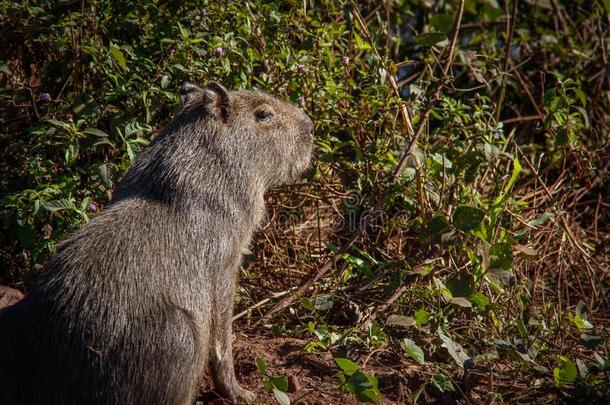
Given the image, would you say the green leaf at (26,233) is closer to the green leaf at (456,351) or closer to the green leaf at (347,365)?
the green leaf at (347,365)

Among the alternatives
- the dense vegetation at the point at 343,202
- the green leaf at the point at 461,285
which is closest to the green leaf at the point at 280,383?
the dense vegetation at the point at 343,202

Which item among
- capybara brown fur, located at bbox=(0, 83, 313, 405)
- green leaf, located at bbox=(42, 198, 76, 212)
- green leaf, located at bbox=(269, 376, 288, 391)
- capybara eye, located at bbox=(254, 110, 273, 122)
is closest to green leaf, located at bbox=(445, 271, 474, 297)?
capybara brown fur, located at bbox=(0, 83, 313, 405)

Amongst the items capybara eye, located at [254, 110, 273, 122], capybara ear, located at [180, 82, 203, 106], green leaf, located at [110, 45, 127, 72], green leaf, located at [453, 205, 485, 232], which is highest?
green leaf, located at [110, 45, 127, 72]

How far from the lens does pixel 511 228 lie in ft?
18.2

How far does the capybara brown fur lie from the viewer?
3557 millimetres

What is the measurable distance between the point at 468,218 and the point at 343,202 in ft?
3.84

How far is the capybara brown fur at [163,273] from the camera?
356cm

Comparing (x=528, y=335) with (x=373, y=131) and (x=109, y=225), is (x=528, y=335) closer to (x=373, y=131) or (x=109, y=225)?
(x=373, y=131)

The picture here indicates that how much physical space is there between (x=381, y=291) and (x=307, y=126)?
1.27 m

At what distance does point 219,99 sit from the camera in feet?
15.0

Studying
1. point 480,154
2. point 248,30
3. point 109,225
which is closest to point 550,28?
point 480,154

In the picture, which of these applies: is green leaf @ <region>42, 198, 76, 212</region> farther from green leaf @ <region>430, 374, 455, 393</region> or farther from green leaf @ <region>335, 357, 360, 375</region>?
green leaf @ <region>430, 374, 455, 393</region>

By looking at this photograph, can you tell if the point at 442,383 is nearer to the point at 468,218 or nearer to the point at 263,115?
the point at 468,218

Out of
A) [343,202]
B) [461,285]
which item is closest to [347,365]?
[461,285]
